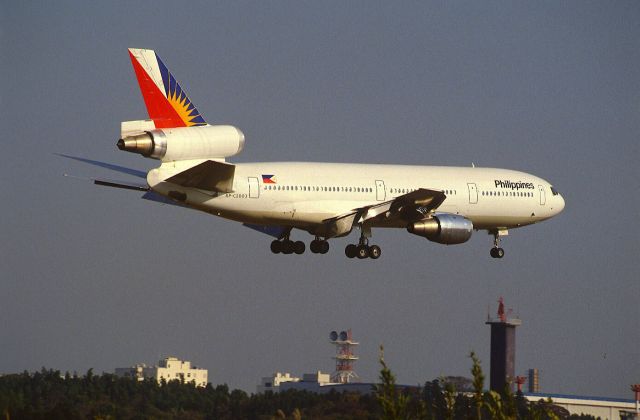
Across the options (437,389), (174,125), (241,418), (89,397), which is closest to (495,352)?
(437,389)

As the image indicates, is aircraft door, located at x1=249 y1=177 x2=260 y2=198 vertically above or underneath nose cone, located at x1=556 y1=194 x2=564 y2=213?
underneath

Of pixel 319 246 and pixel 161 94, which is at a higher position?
pixel 161 94

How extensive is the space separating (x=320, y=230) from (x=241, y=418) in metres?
21.5

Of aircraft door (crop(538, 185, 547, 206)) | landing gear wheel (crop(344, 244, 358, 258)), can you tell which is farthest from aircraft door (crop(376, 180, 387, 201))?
aircraft door (crop(538, 185, 547, 206))

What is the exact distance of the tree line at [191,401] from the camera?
72.5 feet

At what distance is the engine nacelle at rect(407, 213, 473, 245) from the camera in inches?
2242

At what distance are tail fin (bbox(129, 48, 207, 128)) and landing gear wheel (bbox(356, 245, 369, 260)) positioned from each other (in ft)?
37.1

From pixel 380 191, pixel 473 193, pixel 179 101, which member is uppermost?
pixel 179 101

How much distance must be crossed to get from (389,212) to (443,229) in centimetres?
255

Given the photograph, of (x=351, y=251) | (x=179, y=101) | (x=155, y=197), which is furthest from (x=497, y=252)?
(x=179, y=101)

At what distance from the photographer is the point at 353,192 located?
5738 centimetres

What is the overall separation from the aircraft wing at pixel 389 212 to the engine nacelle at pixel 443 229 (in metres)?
0.52

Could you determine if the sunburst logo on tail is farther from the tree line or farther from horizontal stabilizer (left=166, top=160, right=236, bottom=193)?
A: the tree line

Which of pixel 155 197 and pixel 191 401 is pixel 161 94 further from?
pixel 191 401
